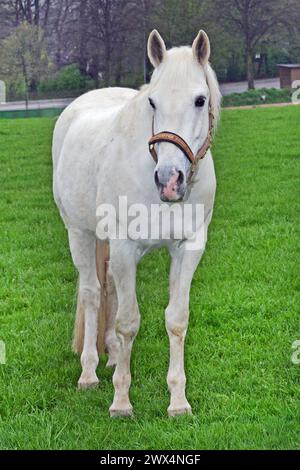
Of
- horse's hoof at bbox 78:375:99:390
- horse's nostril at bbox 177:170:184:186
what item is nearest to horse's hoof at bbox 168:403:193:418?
horse's hoof at bbox 78:375:99:390

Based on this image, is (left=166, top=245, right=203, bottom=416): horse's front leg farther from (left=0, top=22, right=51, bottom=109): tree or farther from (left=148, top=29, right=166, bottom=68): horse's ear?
(left=0, top=22, right=51, bottom=109): tree

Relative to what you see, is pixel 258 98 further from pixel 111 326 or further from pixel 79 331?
pixel 79 331

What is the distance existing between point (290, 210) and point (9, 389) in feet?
18.0

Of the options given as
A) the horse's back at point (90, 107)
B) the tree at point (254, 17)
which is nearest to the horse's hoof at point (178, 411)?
the horse's back at point (90, 107)

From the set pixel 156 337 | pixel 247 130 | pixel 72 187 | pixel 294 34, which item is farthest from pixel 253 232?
pixel 294 34

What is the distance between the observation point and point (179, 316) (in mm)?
4098

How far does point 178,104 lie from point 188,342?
2.19 metres

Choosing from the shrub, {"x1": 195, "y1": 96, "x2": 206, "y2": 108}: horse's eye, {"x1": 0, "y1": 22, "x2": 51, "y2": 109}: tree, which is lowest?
the shrub

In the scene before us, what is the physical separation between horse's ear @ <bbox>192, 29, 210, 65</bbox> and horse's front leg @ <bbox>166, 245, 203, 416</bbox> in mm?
1005

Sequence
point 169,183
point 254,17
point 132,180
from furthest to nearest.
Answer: point 254,17, point 132,180, point 169,183

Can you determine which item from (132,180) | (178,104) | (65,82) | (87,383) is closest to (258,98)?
(65,82)

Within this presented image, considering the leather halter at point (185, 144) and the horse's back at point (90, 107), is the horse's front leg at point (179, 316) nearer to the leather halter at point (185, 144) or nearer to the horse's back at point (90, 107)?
the leather halter at point (185, 144)

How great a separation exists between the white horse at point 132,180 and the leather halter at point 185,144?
0.02 m

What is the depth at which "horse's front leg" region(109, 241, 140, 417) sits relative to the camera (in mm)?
3912
